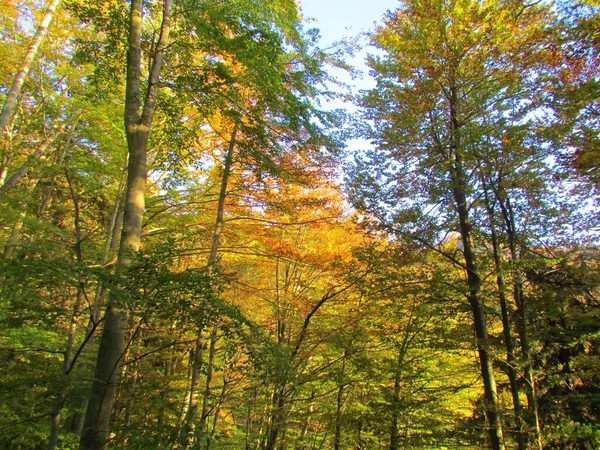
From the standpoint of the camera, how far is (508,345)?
565 centimetres

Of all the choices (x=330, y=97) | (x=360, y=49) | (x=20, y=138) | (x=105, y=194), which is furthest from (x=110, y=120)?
(x=360, y=49)

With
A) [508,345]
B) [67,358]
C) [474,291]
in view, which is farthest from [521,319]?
[67,358]

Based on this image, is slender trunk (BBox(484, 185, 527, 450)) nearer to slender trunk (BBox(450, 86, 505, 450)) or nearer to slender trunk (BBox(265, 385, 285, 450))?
slender trunk (BBox(450, 86, 505, 450))

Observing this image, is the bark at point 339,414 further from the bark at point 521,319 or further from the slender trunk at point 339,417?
the bark at point 521,319

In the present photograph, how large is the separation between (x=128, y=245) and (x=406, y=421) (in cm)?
697

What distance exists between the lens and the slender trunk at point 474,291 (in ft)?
16.9

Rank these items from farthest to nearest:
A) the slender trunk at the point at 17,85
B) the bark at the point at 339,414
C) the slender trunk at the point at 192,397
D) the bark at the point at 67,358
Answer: the bark at the point at 339,414 < the slender trunk at the point at 17,85 < the slender trunk at the point at 192,397 < the bark at the point at 67,358

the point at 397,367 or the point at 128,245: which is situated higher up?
the point at 128,245

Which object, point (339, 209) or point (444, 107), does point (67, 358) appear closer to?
point (339, 209)

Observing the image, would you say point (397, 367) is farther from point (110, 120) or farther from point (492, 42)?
point (110, 120)

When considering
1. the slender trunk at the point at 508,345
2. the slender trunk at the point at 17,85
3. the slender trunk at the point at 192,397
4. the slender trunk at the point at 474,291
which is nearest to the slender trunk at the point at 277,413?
the slender trunk at the point at 192,397

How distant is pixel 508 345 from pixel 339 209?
4.03 metres

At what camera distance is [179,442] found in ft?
11.8

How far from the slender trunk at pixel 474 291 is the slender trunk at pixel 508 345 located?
0.93ft
